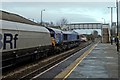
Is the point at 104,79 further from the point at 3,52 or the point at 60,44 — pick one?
the point at 60,44

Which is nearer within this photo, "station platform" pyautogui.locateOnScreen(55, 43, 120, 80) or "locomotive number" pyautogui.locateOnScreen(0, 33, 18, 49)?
"locomotive number" pyautogui.locateOnScreen(0, 33, 18, 49)

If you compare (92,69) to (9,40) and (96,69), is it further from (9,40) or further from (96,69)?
(9,40)

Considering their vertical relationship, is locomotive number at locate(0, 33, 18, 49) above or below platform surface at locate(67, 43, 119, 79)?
above

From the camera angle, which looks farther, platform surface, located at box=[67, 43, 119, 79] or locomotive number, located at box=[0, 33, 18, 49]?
platform surface, located at box=[67, 43, 119, 79]

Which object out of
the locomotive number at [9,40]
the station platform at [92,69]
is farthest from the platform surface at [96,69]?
the locomotive number at [9,40]

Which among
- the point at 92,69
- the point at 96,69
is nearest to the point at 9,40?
the point at 92,69

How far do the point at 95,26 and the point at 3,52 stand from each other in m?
125

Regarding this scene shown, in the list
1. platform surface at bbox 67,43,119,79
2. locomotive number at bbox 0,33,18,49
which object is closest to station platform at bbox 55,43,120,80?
platform surface at bbox 67,43,119,79

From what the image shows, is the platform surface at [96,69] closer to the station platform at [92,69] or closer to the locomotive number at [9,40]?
the station platform at [92,69]

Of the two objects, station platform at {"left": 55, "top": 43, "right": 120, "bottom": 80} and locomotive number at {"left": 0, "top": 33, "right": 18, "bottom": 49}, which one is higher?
locomotive number at {"left": 0, "top": 33, "right": 18, "bottom": 49}

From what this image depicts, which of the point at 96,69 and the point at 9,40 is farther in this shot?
the point at 96,69

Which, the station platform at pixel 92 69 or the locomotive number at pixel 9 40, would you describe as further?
the station platform at pixel 92 69

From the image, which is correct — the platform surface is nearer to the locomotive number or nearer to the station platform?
the station platform

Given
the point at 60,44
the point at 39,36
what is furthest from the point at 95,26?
the point at 39,36
